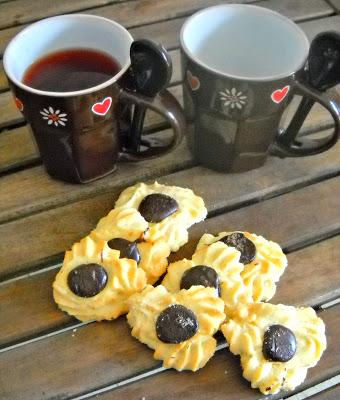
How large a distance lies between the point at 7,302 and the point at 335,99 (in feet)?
1.30

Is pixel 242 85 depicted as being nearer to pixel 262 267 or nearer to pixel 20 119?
pixel 262 267

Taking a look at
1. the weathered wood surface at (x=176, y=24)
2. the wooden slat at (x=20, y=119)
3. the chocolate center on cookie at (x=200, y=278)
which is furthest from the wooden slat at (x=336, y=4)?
the chocolate center on cookie at (x=200, y=278)

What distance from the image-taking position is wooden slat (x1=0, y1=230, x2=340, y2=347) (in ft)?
1.83

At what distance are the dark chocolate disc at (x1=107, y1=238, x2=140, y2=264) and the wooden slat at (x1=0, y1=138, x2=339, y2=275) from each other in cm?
6

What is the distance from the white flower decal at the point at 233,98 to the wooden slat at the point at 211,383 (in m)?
0.25

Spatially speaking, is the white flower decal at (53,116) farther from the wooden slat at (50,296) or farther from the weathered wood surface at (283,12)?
the weathered wood surface at (283,12)

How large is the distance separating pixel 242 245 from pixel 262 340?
0.35ft

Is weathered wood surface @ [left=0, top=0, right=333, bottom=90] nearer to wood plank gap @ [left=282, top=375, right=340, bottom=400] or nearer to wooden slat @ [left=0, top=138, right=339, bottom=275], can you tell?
wooden slat @ [left=0, top=138, right=339, bottom=275]

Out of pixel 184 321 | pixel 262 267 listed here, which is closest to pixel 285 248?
pixel 262 267

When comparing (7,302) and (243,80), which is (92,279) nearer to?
(7,302)

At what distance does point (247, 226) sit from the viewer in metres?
0.64

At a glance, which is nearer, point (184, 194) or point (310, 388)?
point (310, 388)

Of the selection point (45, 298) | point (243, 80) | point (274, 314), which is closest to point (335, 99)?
point (243, 80)

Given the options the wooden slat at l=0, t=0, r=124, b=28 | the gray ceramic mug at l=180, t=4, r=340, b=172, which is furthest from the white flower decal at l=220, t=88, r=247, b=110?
the wooden slat at l=0, t=0, r=124, b=28
